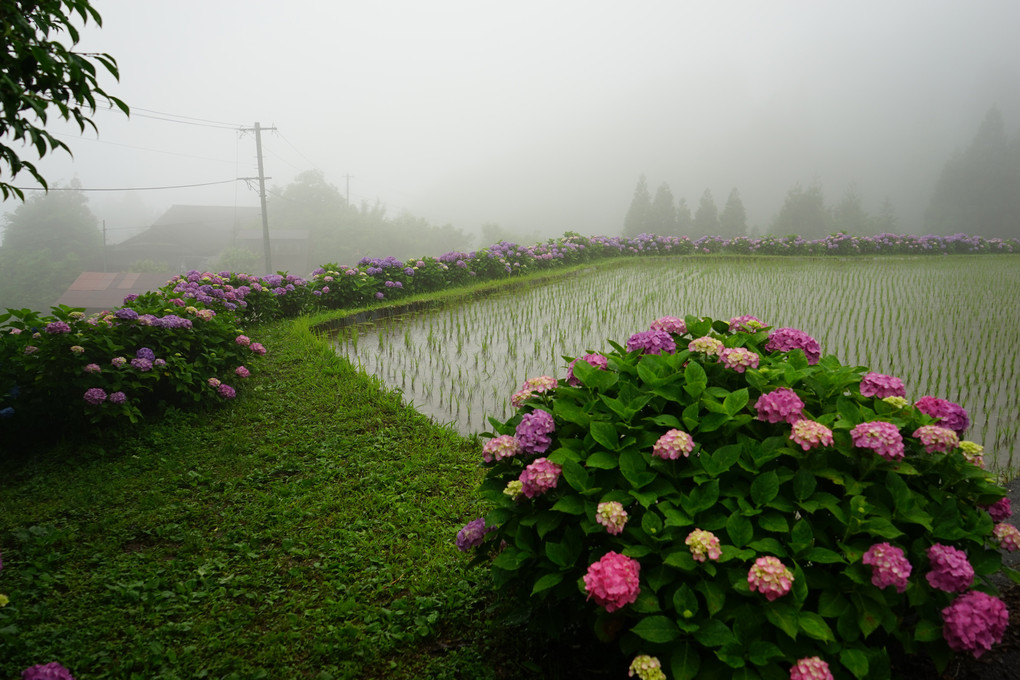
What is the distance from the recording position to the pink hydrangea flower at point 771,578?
46.3 inches

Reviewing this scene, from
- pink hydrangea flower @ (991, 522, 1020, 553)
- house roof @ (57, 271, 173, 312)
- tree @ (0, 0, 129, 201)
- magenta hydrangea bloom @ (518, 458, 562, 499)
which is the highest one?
tree @ (0, 0, 129, 201)

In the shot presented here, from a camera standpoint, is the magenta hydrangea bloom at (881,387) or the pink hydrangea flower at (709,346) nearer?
the magenta hydrangea bloom at (881,387)

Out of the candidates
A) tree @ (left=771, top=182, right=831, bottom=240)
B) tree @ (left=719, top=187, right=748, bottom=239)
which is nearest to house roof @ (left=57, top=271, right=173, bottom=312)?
tree @ (left=719, top=187, right=748, bottom=239)

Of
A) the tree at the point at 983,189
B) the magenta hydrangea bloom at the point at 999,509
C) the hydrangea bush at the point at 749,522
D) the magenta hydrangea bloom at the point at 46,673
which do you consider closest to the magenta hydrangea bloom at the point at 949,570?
the hydrangea bush at the point at 749,522

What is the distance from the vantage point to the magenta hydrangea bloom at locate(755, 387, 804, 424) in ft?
4.87

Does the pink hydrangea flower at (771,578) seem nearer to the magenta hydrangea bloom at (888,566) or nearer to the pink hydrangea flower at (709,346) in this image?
→ the magenta hydrangea bloom at (888,566)

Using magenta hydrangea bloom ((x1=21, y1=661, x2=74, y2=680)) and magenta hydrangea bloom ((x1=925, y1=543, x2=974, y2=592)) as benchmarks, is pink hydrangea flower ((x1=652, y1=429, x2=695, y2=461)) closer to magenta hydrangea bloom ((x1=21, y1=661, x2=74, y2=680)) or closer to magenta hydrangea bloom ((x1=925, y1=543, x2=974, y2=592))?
magenta hydrangea bloom ((x1=925, y1=543, x2=974, y2=592))

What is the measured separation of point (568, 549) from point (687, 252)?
16100 mm

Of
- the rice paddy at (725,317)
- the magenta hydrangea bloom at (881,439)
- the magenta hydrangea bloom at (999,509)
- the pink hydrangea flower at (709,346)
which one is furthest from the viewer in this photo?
the rice paddy at (725,317)

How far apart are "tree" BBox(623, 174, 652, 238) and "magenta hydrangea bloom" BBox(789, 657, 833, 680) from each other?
30877mm

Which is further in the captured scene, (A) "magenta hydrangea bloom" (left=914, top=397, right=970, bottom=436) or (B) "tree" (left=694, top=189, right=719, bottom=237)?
(B) "tree" (left=694, top=189, right=719, bottom=237)

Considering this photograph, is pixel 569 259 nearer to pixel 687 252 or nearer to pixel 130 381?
pixel 687 252

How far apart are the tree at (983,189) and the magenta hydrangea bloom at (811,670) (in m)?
35.7

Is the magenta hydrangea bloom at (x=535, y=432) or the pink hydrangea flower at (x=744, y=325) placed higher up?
the pink hydrangea flower at (x=744, y=325)
